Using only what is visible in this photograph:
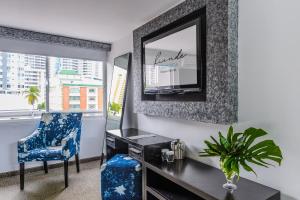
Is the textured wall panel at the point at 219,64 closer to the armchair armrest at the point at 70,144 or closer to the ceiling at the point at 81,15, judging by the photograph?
the ceiling at the point at 81,15

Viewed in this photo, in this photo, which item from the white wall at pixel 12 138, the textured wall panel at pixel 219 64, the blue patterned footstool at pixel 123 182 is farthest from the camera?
the white wall at pixel 12 138

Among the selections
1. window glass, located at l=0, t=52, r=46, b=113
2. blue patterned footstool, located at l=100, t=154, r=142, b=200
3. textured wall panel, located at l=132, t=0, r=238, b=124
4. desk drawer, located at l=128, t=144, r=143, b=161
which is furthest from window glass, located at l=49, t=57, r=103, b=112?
textured wall panel, located at l=132, t=0, r=238, b=124

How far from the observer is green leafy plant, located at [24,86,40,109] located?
3.35 meters

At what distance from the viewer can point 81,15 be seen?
2.55m

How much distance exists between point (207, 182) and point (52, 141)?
2526mm

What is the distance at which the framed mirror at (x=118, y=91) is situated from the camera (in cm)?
324

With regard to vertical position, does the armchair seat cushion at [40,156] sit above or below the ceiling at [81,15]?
below

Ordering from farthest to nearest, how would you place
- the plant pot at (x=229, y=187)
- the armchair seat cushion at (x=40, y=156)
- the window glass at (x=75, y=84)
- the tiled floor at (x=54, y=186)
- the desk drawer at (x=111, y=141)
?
the window glass at (x=75, y=84), the desk drawer at (x=111, y=141), the armchair seat cushion at (x=40, y=156), the tiled floor at (x=54, y=186), the plant pot at (x=229, y=187)

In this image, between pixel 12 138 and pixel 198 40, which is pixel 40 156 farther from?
pixel 198 40

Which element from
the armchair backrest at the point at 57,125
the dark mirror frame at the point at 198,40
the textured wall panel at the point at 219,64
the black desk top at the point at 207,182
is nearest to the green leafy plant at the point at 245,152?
the black desk top at the point at 207,182

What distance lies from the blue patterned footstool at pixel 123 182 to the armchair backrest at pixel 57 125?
1221 mm

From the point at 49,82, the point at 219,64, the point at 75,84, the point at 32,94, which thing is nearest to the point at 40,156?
the point at 32,94

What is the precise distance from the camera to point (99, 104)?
4.08 metres

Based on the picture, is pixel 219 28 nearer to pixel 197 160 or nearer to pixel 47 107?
pixel 197 160
